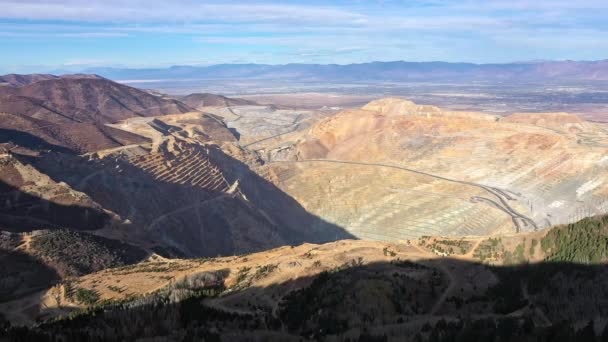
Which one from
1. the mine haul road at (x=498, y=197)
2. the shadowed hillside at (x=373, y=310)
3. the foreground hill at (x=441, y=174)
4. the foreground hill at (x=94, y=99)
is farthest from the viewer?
the foreground hill at (x=94, y=99)

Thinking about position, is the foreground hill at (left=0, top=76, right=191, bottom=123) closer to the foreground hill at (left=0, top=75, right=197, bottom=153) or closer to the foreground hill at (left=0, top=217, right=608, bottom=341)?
the foreground hill at (left=0, top=75, right=197, bottom=153)

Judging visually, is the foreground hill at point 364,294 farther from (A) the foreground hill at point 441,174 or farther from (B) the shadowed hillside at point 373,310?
(A) the foreground hill at point 441,174

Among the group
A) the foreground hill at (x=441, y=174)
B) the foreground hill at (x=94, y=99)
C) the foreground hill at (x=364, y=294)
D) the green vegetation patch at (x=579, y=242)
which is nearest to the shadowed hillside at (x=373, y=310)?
the foreground hill at (x=364, y=294)

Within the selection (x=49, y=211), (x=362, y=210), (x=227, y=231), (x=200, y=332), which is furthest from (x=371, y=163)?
(x=200, y=332)

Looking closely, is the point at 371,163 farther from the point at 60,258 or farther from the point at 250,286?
the point at 250,286

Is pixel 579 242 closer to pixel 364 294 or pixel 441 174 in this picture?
pixel 364 294

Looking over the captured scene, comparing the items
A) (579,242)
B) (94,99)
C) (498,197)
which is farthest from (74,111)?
(579,242)
